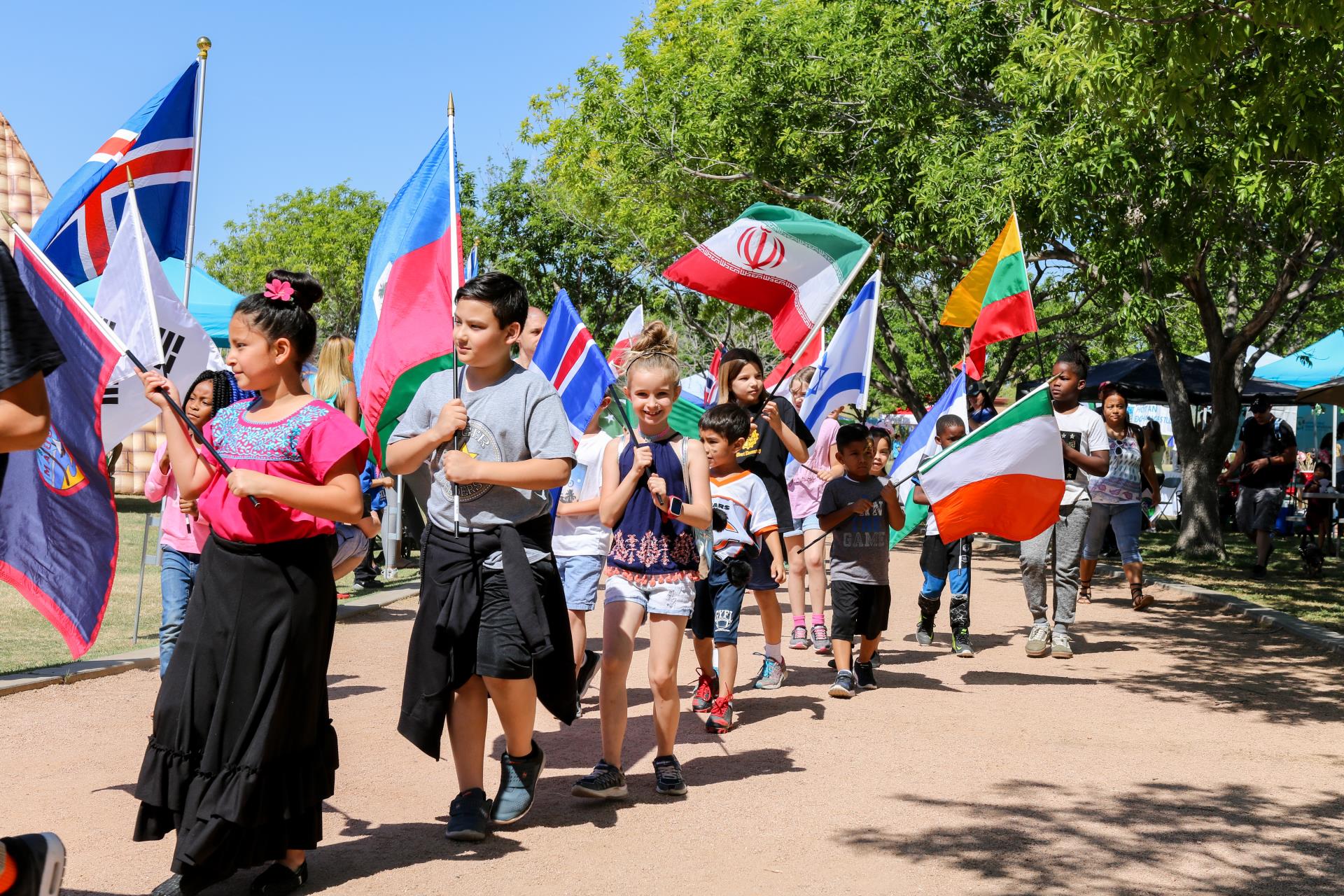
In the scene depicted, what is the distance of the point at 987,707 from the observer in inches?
317

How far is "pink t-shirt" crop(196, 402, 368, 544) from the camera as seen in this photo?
4.31 m

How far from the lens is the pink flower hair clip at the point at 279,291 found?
451 centimetres

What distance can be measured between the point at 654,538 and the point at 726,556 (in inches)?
59.4

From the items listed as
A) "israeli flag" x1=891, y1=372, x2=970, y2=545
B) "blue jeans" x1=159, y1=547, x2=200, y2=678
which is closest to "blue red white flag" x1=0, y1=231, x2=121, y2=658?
"blue jeans" x1=159, y1=547, x2=200, y2=678

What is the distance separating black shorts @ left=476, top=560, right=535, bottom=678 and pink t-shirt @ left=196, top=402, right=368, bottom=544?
2.45 feet

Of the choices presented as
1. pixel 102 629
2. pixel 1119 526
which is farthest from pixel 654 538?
pixel 1119 526

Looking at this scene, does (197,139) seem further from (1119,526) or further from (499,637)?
(1119,526)

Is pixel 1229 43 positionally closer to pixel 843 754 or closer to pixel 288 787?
pixel 843 754

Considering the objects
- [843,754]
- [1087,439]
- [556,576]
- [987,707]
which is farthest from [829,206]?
[556,576]

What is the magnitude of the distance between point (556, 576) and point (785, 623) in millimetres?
6866

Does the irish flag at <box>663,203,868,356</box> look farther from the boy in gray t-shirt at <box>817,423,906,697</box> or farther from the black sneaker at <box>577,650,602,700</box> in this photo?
the black sneaker at <box>577,650,602,700</box>

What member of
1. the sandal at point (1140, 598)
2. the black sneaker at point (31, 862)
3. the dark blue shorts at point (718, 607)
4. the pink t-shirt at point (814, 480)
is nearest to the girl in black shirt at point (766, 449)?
the dark blue shorts at point (718, 607)

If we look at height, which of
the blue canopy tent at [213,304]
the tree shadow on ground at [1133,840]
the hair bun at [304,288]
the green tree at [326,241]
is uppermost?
the green tree at [326,241]

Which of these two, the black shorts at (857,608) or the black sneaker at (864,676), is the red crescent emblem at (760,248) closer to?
the black shorts at (857,608)
